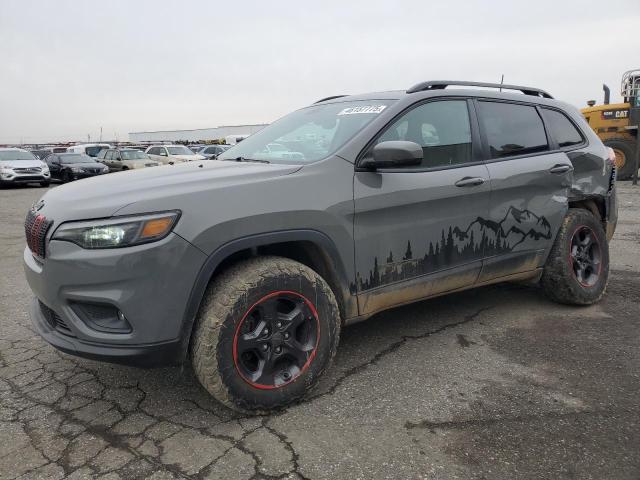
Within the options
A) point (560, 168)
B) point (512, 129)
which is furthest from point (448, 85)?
point (560, 168)

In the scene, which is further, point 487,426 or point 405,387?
point 405,387

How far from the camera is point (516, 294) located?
4.69 metres

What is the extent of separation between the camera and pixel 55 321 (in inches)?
103

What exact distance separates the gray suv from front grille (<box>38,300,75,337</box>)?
0.02m

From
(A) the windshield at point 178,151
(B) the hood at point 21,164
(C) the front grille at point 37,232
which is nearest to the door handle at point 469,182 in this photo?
(C) the front grille at point 37,232

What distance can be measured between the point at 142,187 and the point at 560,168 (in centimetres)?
307

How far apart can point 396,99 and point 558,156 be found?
1.55 metres

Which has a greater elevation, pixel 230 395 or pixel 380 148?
pixel 380 148

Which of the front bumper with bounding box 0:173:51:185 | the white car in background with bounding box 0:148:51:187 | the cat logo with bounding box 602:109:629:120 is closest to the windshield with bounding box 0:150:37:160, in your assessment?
the white car in background with bounding box 0:148:51:187

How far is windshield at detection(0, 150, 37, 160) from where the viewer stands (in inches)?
776

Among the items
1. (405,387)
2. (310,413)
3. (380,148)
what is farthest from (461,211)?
(310,413)

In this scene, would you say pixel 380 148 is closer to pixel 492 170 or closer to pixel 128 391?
pixel 492 170

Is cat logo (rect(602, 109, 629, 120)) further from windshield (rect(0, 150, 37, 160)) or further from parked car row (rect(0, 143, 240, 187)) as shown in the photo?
windshield (rect(0, 150, 37, 160))

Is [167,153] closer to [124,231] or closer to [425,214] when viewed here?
[425,214]
